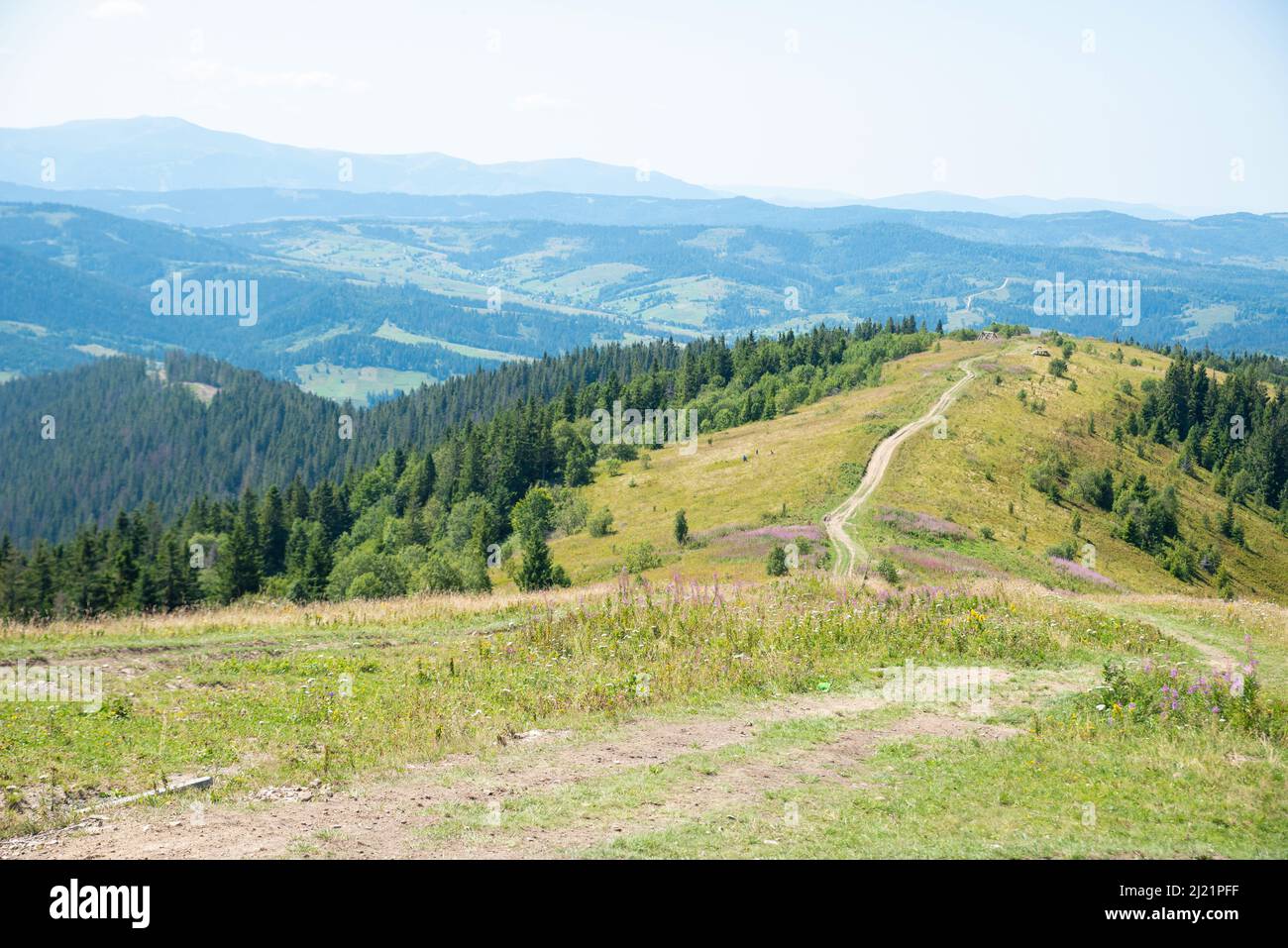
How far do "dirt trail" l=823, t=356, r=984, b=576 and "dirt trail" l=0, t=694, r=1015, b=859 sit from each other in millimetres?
25323

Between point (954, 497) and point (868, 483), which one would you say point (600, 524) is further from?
point (954, 497)

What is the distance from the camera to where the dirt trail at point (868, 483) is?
4969cm

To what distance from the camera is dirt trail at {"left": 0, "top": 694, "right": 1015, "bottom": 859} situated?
39.5ft

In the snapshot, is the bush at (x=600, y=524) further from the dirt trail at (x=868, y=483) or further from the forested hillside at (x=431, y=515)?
the dirt trail at (x=868, y=483)

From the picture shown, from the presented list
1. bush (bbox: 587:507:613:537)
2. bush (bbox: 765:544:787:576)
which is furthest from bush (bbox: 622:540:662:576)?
bush (bbox: 587:507:613:537)

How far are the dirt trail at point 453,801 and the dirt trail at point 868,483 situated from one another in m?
25.3

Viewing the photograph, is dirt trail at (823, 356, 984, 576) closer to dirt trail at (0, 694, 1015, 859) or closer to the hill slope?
the hill slope

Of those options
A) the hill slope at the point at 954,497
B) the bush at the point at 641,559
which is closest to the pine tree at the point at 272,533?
the hill slope at the point at 954,497

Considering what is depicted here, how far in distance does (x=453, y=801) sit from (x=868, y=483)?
191 feet
